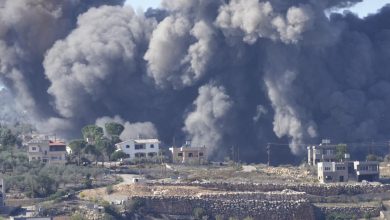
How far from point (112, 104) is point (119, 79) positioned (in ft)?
5.37

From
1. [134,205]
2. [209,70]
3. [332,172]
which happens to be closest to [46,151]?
[209,70]

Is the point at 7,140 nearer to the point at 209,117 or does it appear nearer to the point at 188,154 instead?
the point at 188,154

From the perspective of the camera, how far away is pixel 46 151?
273 ft

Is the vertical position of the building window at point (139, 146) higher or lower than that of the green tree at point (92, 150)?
higher

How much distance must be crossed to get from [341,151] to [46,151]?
1634cm

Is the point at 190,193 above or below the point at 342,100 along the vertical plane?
below

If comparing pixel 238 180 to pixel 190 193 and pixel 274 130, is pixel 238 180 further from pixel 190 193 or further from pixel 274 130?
pixel 274 130

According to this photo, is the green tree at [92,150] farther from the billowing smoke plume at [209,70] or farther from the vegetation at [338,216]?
the vegetation at [338,216]

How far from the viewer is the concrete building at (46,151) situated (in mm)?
82312

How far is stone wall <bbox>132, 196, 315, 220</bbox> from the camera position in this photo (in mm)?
69438

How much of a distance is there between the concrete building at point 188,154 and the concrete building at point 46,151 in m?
6.81

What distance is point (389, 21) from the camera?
97500 mm

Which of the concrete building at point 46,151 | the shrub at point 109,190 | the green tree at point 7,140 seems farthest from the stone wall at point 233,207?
the green tree at point 7,140

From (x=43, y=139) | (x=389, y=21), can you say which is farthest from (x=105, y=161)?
(x=389, y=21)
